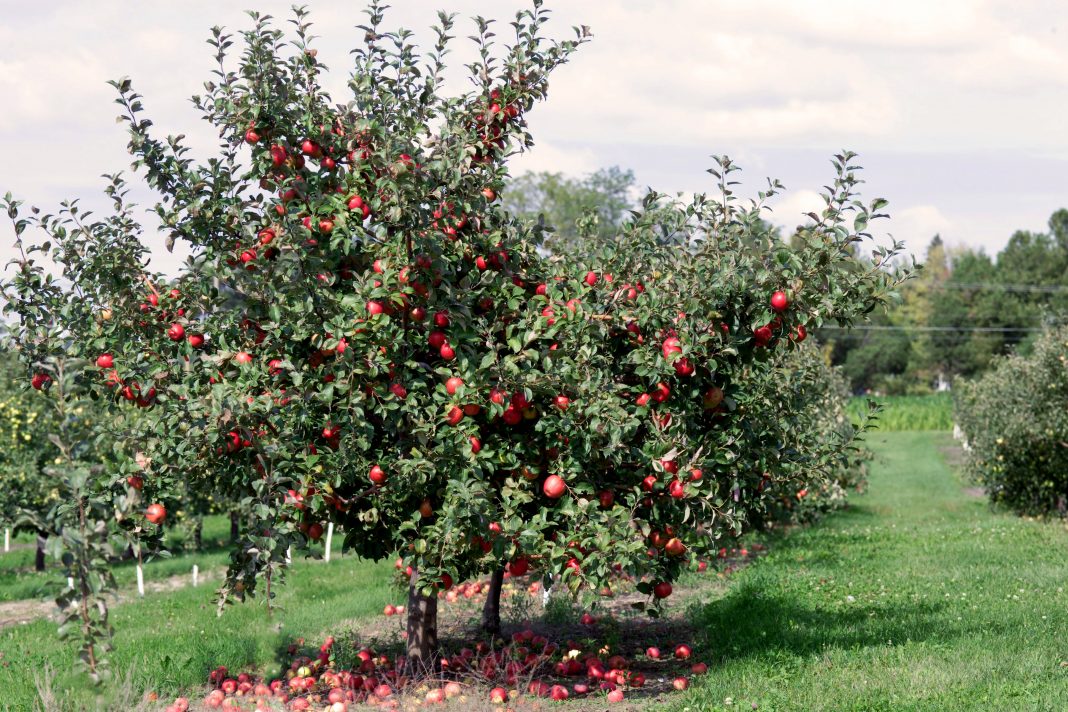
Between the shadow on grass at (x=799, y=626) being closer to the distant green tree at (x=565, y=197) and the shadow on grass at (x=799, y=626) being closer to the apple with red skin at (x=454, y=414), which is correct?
the apple with red skin at (x=454, y=414)

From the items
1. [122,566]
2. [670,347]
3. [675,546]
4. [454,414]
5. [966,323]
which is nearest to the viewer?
[454,414]

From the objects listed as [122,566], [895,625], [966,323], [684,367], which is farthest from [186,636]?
[966,323]

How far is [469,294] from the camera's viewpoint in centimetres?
657

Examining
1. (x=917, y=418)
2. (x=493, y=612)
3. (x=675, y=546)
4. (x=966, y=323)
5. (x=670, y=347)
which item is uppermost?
(x=966, y=323)

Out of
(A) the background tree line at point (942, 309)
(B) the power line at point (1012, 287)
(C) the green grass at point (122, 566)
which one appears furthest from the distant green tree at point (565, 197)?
(C) the green grass at point (122, 566)

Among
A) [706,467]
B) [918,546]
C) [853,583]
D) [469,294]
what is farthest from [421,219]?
[918,546]

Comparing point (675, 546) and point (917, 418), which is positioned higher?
point (675, 546)

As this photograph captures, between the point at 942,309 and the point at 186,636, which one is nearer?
the point at 186,636

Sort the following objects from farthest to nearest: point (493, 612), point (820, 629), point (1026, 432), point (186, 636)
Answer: point (1026, 432) → point (186, 636) → point (493, 612) → point (820, 629)

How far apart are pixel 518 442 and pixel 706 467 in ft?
4.01

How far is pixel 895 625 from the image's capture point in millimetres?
8352

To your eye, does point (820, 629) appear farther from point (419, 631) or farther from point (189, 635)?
point (189, 635)

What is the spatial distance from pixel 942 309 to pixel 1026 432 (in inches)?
2187

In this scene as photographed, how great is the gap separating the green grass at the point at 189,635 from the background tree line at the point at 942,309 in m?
49.3
